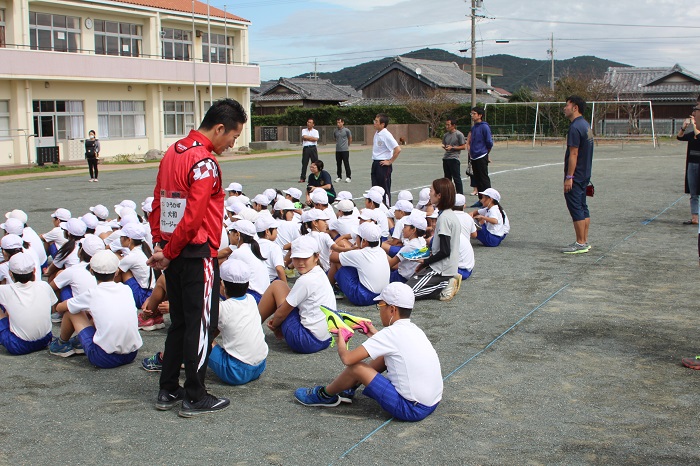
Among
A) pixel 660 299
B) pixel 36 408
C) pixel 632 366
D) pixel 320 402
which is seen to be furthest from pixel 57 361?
pixel 660 299

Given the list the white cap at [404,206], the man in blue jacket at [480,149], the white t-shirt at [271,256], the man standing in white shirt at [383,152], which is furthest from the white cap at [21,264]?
→ the man in blue jacket at [480,149]

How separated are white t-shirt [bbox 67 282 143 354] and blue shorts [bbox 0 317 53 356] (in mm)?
719

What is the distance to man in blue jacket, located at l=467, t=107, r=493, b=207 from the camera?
13820mm

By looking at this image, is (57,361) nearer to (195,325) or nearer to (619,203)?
(195,325)

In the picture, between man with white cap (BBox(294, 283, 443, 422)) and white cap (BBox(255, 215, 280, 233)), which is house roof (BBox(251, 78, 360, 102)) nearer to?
white cap (BBox(255, 215, 280, 233))

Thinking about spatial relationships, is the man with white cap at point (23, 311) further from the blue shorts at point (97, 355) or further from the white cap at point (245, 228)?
the white cap at point (245, 228)

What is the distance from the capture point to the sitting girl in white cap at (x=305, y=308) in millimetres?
6031

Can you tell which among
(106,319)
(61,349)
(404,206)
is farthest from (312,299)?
(404,206)

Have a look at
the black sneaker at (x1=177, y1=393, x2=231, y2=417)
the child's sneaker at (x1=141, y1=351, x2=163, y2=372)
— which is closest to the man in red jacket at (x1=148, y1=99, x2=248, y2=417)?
the black sneaker at (x1=177, y1=393, x2=231, y2=417)

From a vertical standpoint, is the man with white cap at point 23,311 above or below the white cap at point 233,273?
below

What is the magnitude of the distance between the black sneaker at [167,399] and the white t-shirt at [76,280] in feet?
7.21

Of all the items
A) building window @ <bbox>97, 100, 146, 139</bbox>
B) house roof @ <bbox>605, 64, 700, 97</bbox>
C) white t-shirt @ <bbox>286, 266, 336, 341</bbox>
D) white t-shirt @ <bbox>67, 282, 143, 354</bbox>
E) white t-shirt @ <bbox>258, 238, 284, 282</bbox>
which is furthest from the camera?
house roof @ <bbox>605, 64, 700, 97</bbox>

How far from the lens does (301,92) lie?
6103cm

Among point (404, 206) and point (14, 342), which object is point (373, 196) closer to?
point (404, 206)
